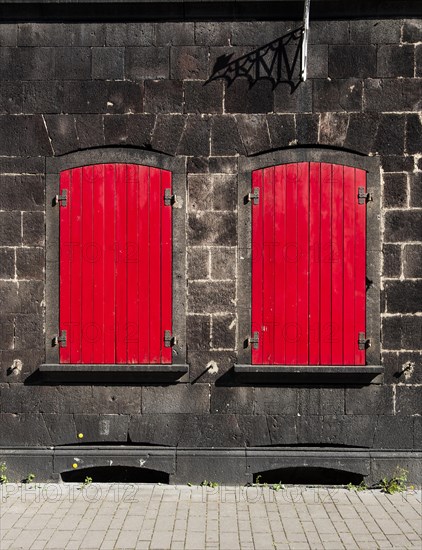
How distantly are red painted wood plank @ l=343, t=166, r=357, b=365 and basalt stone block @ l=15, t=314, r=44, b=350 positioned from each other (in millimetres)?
3107

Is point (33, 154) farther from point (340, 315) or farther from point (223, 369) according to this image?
point (340, 315)

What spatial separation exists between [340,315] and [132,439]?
8.06ft

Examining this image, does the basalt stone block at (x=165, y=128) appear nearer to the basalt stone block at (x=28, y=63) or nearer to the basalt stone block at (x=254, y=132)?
the basalt stone block at (x=254, y=132)

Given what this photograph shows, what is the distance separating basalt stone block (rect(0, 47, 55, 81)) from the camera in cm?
667

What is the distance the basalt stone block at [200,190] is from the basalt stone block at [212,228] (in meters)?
0.11

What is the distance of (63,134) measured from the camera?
666 cm

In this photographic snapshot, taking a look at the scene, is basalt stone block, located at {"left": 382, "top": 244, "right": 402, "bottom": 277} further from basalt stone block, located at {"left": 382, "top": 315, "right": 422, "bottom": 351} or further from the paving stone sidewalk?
the paving stone sidewalk

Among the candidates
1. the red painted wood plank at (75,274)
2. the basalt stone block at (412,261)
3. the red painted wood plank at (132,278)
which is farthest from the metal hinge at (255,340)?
the red painted wood plank at (75,274)

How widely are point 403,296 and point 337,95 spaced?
214cm

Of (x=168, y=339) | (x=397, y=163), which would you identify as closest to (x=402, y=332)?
A: (x=397, y=163)

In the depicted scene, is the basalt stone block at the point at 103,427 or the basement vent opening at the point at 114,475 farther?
the basement vent opening at the point at 114,475

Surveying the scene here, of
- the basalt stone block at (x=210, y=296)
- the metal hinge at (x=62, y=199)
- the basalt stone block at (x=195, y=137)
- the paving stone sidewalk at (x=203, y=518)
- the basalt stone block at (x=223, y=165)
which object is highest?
the basalt stone block at (x=195, y=137)

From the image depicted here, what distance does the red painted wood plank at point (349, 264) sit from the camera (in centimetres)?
662

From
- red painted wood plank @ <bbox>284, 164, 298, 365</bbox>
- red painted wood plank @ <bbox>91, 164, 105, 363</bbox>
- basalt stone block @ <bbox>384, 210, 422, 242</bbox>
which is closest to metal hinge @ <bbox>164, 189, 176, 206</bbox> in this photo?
red painted wood plank @ <bbox>91, 164, 105, 363</bbox>
